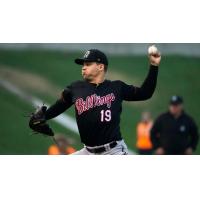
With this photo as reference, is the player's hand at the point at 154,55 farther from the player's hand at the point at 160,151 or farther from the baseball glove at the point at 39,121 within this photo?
the player's hand at the point at 160,151

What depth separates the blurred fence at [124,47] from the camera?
Answer: 12.9 metres

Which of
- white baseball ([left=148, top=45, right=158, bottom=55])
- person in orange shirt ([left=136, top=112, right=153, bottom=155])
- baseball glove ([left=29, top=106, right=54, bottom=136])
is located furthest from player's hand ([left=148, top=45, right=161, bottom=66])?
person in orange shirt ([left=136, top=112, right=153, bottom=155])

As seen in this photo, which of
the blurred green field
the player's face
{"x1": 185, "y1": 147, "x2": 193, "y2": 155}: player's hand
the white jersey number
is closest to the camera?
the white jersey number

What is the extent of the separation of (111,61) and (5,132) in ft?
8.21

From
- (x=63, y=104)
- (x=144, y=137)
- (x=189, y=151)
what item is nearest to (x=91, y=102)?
(x=63, y=104)

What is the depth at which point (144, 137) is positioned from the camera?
12.6 m

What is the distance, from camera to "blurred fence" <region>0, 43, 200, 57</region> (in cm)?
1288

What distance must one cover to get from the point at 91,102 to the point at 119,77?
25.0ft

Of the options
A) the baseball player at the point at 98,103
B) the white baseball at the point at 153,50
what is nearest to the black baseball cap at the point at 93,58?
the baseball player at the point at 98,103

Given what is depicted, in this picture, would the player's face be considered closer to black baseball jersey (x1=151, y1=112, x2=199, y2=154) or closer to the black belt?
the black belt

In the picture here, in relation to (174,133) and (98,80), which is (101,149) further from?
(174,133)

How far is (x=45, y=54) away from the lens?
1388cm

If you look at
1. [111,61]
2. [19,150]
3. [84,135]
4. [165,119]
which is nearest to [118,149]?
[84,135]

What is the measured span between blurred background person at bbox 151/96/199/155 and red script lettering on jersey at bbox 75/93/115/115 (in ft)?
13.6
